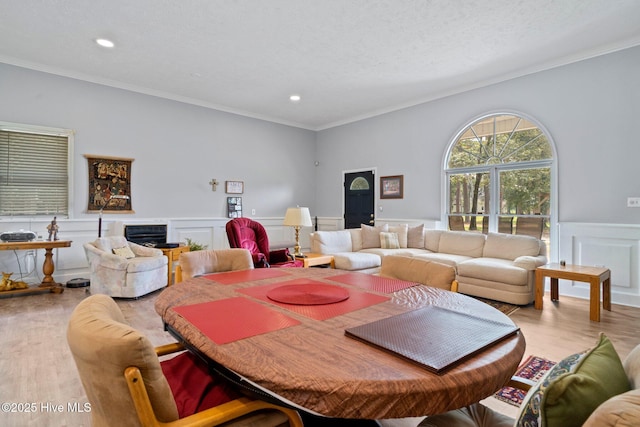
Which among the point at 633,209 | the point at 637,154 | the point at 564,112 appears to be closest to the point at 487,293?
the point at 633,209

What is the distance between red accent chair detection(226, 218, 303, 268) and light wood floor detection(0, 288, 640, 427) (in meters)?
1.24

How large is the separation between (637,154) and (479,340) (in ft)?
14.6

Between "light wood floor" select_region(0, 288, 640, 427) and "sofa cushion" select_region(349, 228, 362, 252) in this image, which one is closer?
"light wood floor" select_region(0, 288, 640, 427)

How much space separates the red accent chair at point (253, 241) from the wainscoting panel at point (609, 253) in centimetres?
353

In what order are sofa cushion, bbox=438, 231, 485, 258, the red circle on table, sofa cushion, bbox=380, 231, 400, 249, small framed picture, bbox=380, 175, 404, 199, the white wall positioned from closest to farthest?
the red circle on table < the white wall < sofa cushion, bbox=438, 231, 485, 258 < sofa cushion, bbox=380, 231, 400, 249 < small framed picture, bbox=380, 175, 404, 199

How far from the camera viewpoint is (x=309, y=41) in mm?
3855

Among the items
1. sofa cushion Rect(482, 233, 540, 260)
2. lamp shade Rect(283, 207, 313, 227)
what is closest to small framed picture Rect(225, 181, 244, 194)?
lamp shade Rect(283, 207, 313, 227)

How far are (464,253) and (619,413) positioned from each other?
15.2 ft

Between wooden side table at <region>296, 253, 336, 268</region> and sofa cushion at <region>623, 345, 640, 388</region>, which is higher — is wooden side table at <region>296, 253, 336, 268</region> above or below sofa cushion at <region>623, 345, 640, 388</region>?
below

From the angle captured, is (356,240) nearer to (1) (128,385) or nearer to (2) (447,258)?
(2) (447,258)

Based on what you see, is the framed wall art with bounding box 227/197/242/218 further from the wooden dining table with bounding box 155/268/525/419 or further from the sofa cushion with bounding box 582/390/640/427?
the sofa cushion with bounding box 582/390/640/427

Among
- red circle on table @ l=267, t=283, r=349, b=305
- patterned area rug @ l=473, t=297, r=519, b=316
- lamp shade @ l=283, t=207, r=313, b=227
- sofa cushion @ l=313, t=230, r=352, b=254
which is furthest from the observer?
sofa cushion @ l=313, t=230, r=352, b=254

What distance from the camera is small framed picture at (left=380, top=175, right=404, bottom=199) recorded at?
6277 millimetres

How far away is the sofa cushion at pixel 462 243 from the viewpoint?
4766mm
